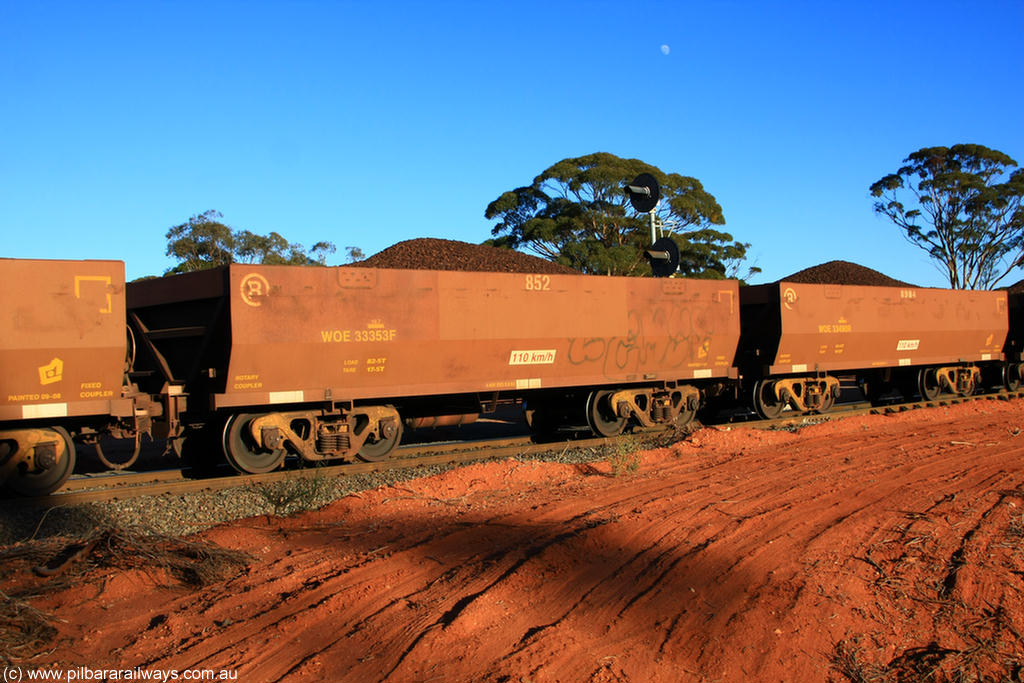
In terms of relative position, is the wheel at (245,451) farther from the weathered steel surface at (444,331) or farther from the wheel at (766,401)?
the wheel at (766,401)

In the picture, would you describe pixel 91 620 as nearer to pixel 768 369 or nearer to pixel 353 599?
pixel 353 599

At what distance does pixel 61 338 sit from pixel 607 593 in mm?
7466

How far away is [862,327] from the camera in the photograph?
1720cm

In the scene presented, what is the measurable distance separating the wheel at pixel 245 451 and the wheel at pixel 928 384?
15759 millimetres

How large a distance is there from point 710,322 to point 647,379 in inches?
74.1

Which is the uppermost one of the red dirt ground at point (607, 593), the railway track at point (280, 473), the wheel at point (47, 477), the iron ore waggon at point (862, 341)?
→ the iron ore waggon at point (862, 341)

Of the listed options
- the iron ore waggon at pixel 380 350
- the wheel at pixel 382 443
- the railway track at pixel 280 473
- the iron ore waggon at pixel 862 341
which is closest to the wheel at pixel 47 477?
the railway track at pixel 280 473

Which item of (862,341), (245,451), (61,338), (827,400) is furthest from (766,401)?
(61,338)

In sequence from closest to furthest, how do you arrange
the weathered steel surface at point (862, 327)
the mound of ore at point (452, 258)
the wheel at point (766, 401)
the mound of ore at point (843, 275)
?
the weathered steel surface at point (862, 327)
the wheel at point (766, 401)
the mound of ore at point (452, 258)
the mound of ore at point (843, 275)

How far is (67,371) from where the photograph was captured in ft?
30.9

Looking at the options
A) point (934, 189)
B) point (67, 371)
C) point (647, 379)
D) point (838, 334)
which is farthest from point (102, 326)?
point (934, 189)

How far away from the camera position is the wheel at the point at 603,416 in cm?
1372

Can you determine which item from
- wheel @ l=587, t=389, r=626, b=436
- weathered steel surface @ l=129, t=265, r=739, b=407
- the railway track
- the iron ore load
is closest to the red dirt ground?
the railway track

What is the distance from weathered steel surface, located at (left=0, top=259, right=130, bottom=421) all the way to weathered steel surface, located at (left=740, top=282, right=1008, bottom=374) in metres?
11.8
